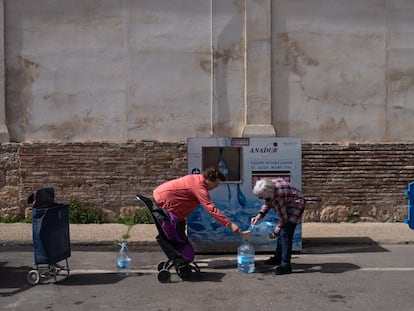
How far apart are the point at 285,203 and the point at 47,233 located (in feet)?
10.2

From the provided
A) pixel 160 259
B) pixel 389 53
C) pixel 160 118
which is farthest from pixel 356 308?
pixel 389 53

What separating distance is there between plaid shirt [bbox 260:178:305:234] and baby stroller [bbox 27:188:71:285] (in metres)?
2.71

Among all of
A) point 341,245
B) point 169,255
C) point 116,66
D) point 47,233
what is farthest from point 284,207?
point 116,66

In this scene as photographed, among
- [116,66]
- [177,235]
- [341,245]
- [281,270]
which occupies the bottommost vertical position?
[341,245]

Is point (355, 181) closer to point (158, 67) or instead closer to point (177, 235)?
point (158, 67)

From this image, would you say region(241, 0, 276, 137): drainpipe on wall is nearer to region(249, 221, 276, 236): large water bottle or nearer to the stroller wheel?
region(249, 221, 276, 236): large water bottle

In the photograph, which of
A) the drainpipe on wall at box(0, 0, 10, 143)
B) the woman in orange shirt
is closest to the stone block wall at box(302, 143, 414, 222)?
the woman in orange shirt

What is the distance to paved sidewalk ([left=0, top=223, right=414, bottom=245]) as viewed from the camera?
32.3ft

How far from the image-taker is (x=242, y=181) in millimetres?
8641

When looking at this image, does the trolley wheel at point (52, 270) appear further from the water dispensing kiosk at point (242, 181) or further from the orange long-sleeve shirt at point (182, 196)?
the water dispensing kiosk at point (242, 181)

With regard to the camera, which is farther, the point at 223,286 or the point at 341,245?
the point at 341,245

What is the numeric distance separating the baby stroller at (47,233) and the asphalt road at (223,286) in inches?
8.3

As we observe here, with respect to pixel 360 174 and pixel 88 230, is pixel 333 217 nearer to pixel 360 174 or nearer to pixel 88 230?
pixel 360 174

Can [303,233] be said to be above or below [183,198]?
below
